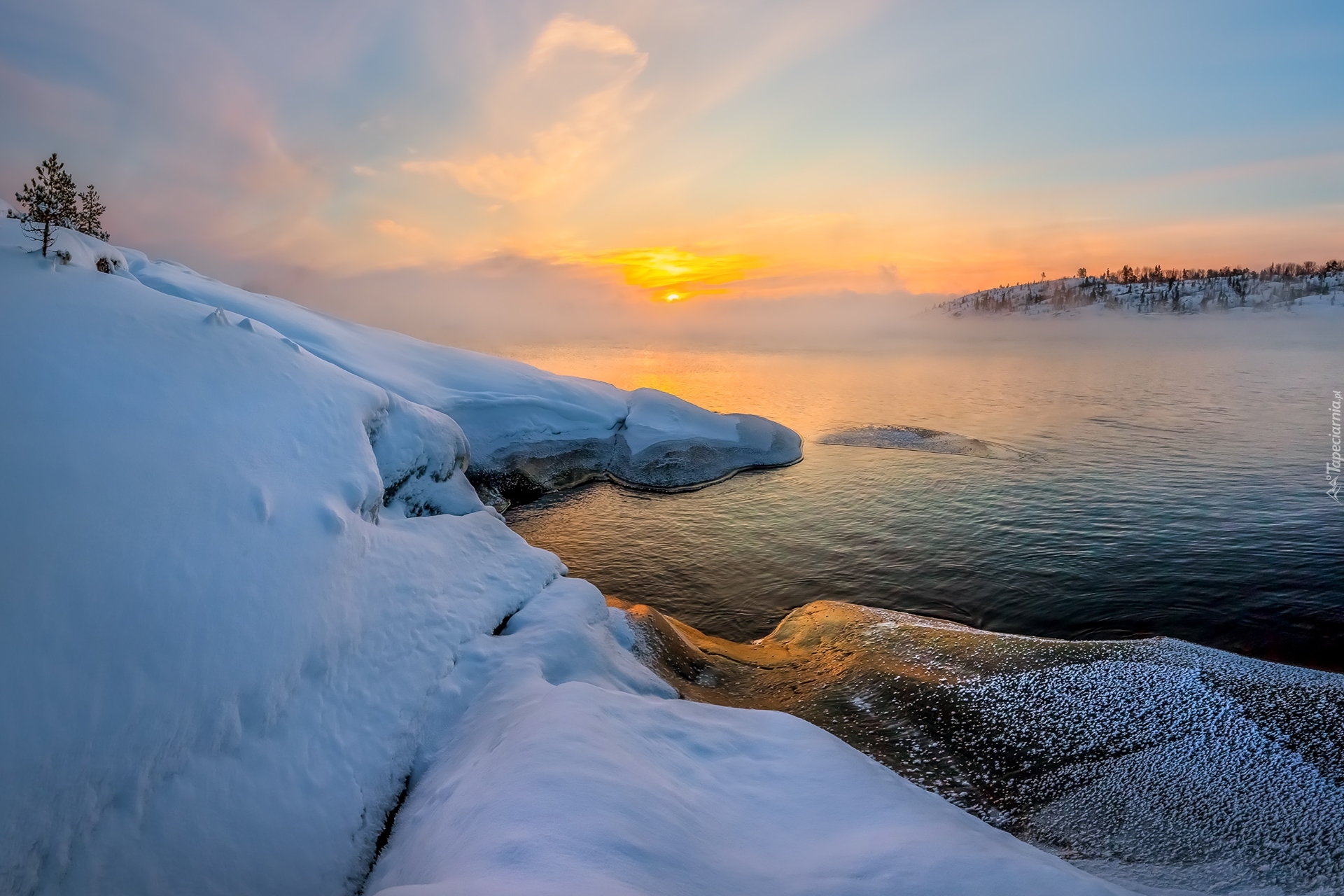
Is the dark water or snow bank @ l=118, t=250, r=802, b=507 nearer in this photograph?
the dark water

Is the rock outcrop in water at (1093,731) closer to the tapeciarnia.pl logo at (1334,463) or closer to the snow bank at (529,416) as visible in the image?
the snow bank at (529,416)

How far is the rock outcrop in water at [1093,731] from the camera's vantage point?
20.9ft

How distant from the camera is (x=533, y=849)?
4148 millimetres

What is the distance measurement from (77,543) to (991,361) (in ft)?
311

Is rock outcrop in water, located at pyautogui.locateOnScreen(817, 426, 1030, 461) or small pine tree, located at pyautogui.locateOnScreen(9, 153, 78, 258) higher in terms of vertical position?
small pine tree, located at pyautogui.locateOnScreen(9, 153, 78, 258)

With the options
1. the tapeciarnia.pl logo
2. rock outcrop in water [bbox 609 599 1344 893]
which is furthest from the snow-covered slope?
the tapeciarnia.pl logo

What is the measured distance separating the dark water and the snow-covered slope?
6.78 metres

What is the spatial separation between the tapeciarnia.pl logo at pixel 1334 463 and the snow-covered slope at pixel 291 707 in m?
23.0

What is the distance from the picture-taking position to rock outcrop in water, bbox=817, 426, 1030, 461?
26.7 m

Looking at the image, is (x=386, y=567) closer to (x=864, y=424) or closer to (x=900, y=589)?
(x=900, y=589)

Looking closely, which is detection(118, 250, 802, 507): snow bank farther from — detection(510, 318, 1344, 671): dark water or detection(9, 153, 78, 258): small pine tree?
detection(9, 153, 78, 258): small pine tree

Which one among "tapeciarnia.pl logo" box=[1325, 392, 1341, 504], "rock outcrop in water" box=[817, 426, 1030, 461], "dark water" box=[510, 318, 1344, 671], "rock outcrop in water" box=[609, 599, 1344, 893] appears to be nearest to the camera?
"rock outcrop in water" box=[609, 599, 1344, 893]

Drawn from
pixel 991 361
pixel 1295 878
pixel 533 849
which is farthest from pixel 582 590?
pixel 991 361

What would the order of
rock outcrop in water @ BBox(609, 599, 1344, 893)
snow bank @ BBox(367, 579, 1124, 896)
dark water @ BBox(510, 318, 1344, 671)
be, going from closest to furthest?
snow bank @ BBox(367, 579, 1124, 896)
rock outcrop in water @ BBox(609, 599, 1344, 893)
dark water @ BBox(510, 318, 1344, 671)
